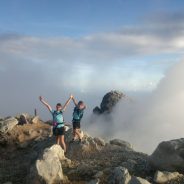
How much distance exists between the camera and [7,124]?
140 feet

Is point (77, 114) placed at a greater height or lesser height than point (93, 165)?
greater

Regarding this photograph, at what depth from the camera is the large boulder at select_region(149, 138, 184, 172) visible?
26.5 metres

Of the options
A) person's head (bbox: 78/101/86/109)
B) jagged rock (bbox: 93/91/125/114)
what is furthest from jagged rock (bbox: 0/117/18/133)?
jagged rock (bbox: 93/91/125/114)

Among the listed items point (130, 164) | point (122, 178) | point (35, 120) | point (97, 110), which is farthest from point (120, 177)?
point (97, 110)

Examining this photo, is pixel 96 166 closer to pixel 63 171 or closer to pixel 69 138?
pixel 63 171

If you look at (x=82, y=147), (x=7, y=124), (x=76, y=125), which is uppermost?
(x=76, y=125)

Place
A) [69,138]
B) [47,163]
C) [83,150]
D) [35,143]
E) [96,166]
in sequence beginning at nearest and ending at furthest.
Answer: [47,163], [96,166], [83,150], [69,138], [35,143]

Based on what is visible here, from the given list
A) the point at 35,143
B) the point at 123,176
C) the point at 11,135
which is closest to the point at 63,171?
the point at 123,176

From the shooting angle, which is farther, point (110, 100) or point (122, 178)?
point (110, 100)

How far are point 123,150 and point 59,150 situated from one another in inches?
261

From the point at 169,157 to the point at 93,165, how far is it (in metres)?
5.18

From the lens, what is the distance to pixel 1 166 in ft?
114

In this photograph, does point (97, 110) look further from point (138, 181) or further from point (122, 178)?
point (138, 181)

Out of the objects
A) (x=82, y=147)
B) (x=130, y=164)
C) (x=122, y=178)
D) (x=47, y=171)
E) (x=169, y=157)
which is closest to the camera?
(x=122, y=178)
